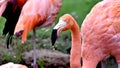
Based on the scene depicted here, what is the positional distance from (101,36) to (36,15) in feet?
A: 2.80

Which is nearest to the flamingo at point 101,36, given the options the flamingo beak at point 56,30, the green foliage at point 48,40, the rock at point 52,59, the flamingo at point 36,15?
the flamingo beak at point 56,30

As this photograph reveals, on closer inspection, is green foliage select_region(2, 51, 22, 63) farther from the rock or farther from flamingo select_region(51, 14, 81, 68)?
flamingo select_region(51, 14, 81, 68)

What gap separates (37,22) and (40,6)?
189mm

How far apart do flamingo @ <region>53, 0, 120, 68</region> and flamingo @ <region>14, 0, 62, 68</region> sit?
1.38 feet

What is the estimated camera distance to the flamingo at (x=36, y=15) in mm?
4453

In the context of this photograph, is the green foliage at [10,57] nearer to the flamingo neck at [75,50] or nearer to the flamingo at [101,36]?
the flamingo neck at [75,50]

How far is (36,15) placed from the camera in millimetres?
4609

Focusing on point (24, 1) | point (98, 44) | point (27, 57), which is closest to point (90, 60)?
point (98, 44)

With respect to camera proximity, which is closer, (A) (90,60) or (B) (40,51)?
(A) (90,60)

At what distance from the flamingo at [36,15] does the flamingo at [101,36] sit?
42cm

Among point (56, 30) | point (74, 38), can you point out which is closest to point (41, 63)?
point (74, 38)

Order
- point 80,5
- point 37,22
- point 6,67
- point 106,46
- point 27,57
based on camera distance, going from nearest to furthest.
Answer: point 106,46
point 6,67
point 37,22
point 27,57
point 80,5

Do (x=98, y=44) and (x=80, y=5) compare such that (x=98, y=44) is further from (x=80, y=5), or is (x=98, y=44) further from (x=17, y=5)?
(x=80, y=5)

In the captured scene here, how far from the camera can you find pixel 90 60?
4.12 metres
